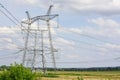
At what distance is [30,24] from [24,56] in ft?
34.2

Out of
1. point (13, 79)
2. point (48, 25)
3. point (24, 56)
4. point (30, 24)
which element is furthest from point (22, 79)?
point (48, 25)

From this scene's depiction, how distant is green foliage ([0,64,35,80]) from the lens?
43.2 meters

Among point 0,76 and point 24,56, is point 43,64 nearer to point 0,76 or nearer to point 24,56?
point 24,56

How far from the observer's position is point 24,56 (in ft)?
264

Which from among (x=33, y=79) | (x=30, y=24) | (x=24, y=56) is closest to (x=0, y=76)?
(x=33, y=79)

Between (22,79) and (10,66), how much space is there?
2014 millimetres

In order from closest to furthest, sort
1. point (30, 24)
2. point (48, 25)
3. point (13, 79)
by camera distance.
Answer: point (13, 79) < point (30, 24) < point (48, 25)

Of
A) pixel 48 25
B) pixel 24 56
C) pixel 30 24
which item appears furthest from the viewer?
pixel 48 25

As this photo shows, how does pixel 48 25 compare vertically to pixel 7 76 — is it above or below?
above

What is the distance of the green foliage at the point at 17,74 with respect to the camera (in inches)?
1700

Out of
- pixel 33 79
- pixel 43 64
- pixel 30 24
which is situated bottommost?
pixel 33 79

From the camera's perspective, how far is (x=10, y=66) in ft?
143

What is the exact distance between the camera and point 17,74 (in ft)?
142

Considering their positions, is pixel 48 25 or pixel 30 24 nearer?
pixel 30 24
